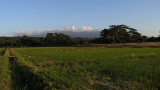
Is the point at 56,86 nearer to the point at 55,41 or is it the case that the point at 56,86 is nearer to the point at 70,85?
the point at 70,85

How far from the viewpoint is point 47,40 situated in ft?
319

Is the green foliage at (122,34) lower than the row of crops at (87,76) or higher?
higher

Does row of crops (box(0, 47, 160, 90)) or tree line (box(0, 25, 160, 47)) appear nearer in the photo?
row of crops (box(0, 47, 160, 90))

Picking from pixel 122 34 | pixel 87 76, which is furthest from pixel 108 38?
pixel 87 76

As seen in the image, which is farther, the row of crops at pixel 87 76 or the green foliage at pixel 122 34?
the green foliage at pixel 122 34

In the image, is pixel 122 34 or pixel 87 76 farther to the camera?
pixel 122 34

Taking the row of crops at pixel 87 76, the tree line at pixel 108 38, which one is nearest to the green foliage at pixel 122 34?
the tree line at pixel 108 38

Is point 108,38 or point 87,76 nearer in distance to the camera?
point 87,76

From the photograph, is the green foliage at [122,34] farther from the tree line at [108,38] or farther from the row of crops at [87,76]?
the row of crops at [87,76]

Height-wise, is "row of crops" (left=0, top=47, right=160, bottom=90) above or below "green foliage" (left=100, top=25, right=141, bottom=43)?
below

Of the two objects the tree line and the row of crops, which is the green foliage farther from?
the row of crops

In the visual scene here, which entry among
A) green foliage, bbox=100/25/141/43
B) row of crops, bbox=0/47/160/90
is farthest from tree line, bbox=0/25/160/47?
row of crops, bbox=0/47/160/90

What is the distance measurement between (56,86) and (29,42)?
96060 mm

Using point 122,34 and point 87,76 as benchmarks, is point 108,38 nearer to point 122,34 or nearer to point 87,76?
point 122,34
